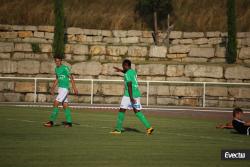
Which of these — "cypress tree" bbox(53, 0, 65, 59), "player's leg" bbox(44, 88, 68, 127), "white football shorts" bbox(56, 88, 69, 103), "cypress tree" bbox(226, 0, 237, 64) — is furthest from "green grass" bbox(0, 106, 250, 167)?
"cypress tree" bbox(53, 0, 65, 59)

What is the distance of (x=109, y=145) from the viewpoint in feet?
50.8

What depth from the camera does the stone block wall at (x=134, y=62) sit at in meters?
36.7

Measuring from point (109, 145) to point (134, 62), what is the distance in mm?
23010

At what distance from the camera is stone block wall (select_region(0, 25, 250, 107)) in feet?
120

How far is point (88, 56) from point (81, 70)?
1825mm

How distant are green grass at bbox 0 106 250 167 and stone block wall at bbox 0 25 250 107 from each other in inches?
536

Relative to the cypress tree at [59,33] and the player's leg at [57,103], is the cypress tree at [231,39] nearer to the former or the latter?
the cypress tree at [59,33]

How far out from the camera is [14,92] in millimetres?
37094

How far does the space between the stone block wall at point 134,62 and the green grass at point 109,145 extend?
1360cm

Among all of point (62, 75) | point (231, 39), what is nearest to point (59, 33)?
point (231, 39)

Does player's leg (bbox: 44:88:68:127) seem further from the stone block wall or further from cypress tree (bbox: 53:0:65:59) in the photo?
cypress tree (bbox: 53:0:65:59)

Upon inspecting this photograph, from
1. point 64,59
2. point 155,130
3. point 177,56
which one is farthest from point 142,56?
point 155,130

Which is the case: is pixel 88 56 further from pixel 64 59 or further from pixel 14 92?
pixel 14 92

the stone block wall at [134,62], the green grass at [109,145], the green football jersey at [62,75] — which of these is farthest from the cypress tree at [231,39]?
the green football jersey at [62,75]
